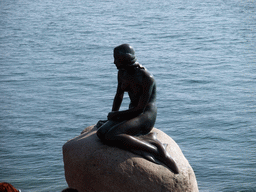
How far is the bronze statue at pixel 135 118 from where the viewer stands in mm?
5914

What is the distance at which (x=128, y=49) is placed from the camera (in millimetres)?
6051

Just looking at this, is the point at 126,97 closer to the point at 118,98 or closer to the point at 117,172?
the point at 118,98

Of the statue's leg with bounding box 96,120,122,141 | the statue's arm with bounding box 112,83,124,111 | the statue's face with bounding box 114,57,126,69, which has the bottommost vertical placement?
the statue's leg with bounding box 96,120,122,141

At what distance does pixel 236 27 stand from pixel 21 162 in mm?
14571

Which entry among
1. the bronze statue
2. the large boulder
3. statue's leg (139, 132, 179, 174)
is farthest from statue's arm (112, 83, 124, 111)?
statue's leg (139, 132, 179, 174)

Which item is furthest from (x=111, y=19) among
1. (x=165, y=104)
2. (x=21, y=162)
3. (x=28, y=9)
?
(x=21, y=162)

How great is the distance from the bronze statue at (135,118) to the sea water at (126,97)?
2438 millimetres

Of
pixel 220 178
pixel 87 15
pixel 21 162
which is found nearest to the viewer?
pixel 220 178

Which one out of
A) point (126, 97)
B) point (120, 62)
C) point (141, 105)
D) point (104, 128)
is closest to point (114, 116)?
point (104, 128)

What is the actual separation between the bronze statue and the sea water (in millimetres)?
2438

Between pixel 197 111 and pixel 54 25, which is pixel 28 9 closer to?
pixel 54 25

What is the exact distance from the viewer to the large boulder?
5.71 m

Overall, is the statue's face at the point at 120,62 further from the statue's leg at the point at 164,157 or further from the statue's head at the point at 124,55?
the statue's leg at the point at 164,157

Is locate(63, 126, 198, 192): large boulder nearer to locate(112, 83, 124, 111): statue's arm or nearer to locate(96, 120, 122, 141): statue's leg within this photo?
locate(96, 120, 122, 141): statue's leg
